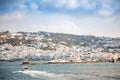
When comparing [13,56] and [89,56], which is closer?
[89,56]

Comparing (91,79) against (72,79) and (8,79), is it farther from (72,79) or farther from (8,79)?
(8,79)

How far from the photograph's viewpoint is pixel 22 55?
188625mm

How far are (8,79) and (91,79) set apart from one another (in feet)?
56.4

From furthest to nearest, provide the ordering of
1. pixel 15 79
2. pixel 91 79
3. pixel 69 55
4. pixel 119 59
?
pixel 69 55, pixel 119 59, pixel 15 79, pixel 91 79

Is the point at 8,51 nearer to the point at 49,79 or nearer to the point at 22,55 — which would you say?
the point at 22,55

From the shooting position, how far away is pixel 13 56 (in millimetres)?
184875

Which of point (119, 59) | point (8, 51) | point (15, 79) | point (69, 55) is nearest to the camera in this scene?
point (15, 79)

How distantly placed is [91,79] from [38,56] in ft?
441

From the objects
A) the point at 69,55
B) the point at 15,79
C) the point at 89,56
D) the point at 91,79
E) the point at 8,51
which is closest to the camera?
the point at 91,79

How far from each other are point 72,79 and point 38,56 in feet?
437

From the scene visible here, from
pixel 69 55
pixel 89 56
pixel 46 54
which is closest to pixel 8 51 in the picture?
pixel 46 54

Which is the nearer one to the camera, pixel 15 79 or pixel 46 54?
pixel 15 79

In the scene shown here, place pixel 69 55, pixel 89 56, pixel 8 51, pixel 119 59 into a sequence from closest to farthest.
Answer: pixel 119 59
pixel 89 56
pixel 69 55
pixel 8 51

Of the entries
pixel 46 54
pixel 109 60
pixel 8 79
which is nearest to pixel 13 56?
pixel 46 54
